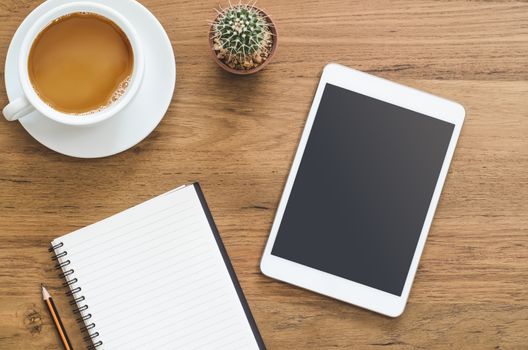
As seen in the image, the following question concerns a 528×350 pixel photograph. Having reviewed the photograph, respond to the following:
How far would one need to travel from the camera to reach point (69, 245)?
90cm

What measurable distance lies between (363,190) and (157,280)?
13.6 inches

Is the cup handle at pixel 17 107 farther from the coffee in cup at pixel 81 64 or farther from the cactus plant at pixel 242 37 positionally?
the cactus plant at pixel 242 37

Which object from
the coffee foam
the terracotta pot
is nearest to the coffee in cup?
the coffee foam

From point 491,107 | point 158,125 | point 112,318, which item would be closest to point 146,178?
point 158,125

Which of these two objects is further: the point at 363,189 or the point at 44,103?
the point at 363,189

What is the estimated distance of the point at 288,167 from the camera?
0.93 meters

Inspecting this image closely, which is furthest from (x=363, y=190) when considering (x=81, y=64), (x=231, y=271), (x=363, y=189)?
(x=81, y=64)

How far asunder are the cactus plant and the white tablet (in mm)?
112

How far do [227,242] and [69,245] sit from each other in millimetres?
238

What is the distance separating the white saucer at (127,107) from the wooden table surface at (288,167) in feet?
0.13

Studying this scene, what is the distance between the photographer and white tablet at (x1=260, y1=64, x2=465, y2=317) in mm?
923

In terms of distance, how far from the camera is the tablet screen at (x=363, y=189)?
92cm

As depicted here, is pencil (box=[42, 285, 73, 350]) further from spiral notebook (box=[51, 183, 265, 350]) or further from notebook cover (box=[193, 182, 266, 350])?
notebook cover (box=[193, 182, 266, 350])

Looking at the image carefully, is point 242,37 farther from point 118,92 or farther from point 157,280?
point 157,280
